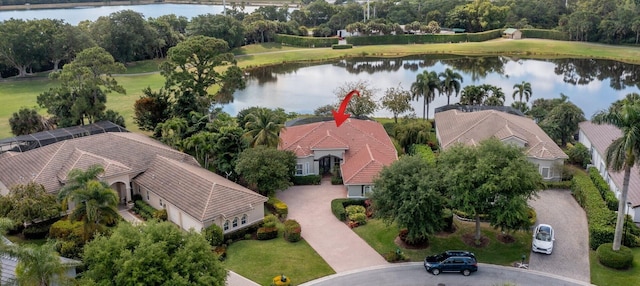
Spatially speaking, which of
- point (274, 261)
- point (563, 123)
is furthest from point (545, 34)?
point (274, 261)

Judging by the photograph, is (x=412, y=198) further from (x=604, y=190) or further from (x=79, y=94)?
(x=79, y=94)

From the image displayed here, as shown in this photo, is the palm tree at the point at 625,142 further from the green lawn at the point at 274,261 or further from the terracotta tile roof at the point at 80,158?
the terracotta tile roof at the point at 80,158

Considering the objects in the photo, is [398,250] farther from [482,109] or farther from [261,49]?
[261,49]

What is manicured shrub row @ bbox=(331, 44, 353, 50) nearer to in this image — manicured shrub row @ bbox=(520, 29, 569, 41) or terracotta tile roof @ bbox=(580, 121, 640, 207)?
manicured shrub row @ bbox=(520, 29, 569, 41)

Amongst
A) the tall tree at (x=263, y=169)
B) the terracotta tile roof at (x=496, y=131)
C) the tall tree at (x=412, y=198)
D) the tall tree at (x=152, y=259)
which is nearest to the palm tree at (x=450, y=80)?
the terracotta tile roof at (x=496, y=131)

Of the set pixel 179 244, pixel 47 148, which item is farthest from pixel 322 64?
pixel 179 244
